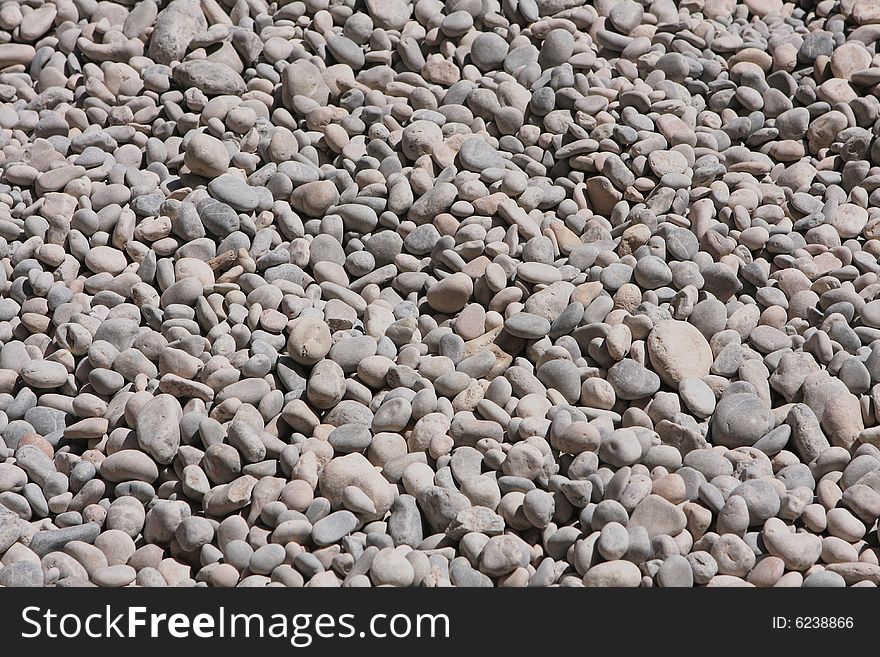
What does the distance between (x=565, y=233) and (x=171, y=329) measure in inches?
32.5

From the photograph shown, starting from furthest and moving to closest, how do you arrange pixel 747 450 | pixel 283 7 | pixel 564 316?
pixel 283 7 < pixel 564 316 < pixel 747 450

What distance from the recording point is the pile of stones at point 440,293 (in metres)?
1.49

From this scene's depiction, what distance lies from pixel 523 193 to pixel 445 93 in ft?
1.34

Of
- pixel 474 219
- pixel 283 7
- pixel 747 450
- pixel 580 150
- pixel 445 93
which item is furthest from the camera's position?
pixel 283 7

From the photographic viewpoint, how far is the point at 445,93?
2287 millimetres

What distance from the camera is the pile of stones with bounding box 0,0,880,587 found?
1.49 metres

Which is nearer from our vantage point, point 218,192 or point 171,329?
point 171,329

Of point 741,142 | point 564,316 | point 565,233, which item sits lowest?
point 564,316

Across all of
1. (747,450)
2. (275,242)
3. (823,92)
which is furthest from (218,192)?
(823,92)

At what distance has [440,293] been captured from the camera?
1.86 metres

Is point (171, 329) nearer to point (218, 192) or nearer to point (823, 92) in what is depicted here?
point (218, 192)

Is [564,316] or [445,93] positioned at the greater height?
[445,93]

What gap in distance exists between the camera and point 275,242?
2.00 m

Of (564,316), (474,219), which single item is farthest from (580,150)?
(564,316)
